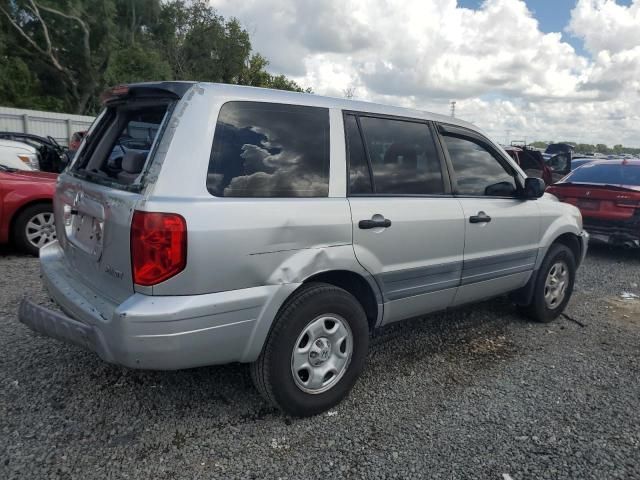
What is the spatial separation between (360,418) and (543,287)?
2426 mm

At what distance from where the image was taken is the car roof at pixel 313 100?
2564 millimetres

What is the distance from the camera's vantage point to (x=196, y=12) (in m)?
38.8

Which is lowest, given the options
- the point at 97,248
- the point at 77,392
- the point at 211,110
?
the point at 77,392

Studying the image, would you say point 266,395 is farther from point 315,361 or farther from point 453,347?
point 453,347

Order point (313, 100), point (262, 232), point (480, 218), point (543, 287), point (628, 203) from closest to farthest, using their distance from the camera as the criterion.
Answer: point (262, 232) → point (313, 100) → point (480, 218) → point (543, 287) → point (628, 203)

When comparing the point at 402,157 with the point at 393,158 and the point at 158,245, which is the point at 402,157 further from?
the point at 158,245

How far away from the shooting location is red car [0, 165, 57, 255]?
5.86 meters

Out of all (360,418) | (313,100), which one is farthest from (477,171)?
(360,418)

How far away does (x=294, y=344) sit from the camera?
2.69 m

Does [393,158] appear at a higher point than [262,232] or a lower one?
higher

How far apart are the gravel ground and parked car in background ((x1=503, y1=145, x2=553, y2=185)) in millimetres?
7444

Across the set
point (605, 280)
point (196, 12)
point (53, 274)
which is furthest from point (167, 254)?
point (196, 12)

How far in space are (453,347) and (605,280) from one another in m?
3.66

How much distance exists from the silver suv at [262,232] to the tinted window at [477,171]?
0.02 metres
